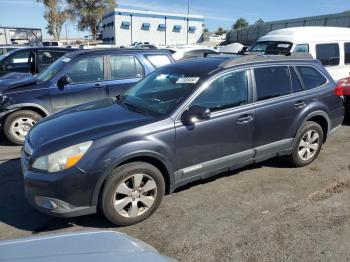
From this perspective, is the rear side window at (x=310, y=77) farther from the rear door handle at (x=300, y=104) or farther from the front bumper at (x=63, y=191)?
the front bumper at (x=63, y=191)

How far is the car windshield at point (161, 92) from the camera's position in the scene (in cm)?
420

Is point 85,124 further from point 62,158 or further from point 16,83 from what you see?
point 16,83

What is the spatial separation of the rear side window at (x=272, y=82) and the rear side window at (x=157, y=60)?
10.4 ft

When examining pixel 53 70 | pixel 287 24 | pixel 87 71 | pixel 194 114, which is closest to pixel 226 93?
pixel 194 114

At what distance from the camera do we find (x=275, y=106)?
15.8 ft

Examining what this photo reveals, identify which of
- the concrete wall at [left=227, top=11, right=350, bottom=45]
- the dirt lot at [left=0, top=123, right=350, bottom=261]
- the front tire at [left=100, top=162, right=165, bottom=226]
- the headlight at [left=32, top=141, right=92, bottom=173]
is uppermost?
the concrete wall at [left=227, top=11, right=350, bottom=45]

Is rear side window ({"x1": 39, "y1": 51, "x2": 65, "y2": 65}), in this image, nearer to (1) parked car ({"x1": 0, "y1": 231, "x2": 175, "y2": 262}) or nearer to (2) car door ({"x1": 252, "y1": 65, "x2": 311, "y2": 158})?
(2) car door ({"x1": 252, "y1": 65, "x2": 311, "y2": 158})

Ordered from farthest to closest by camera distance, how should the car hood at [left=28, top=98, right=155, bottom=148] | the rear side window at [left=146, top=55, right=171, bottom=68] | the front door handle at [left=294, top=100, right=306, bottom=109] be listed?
the rear side window at [left=146, top=55, right=171, bottom=68] → the front door handle at [left=294, top=100, right=306, bottom=109] → the car hood at [left=28, top=98, right=155, bottom=148]

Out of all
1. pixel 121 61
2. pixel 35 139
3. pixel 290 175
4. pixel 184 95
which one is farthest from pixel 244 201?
pixel 121 61

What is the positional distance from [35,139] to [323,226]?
3159mm

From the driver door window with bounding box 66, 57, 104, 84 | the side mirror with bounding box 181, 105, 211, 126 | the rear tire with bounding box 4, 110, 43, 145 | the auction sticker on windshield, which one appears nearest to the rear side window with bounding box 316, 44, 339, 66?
the driver door window with bounding box 66, 57, 104, 84

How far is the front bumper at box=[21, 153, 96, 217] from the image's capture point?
3.44 meters

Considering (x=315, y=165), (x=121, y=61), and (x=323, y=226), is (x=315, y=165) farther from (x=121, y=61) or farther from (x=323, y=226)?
(x=121, y=61)

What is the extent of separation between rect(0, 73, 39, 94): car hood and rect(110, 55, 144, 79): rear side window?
4.87 ft
